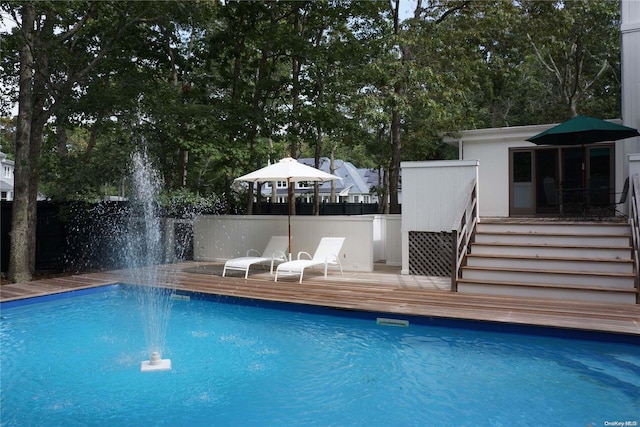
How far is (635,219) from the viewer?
7.02 m

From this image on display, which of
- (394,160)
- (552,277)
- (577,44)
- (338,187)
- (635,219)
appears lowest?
(552,277)

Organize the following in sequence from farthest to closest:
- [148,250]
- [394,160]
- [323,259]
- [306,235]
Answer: [394,160] < [148,250] < [306,235] < [323,259]

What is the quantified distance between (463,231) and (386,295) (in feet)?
5.88

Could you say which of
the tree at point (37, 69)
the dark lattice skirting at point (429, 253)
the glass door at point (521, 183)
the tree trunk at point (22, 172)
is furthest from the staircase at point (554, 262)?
the tree trunk at point (22, 172)

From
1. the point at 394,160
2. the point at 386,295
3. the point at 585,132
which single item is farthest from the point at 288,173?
the point at 394,160

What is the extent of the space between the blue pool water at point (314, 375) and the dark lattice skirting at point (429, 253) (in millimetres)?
2941

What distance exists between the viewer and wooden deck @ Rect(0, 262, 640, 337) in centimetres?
557

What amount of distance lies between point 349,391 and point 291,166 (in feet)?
18.6

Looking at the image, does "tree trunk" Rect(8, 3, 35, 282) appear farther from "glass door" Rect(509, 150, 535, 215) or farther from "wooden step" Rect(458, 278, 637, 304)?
"glass door" Rect(509, 150, 535, 215)

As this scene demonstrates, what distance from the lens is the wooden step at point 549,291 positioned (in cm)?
640

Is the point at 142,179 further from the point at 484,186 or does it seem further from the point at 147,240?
the point at 484,186

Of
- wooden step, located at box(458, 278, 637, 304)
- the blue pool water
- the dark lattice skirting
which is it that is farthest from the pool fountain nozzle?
the dark lattice skirting

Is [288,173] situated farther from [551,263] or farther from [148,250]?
[148,250]

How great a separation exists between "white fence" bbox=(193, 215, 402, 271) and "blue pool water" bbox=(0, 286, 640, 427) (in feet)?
10.6
